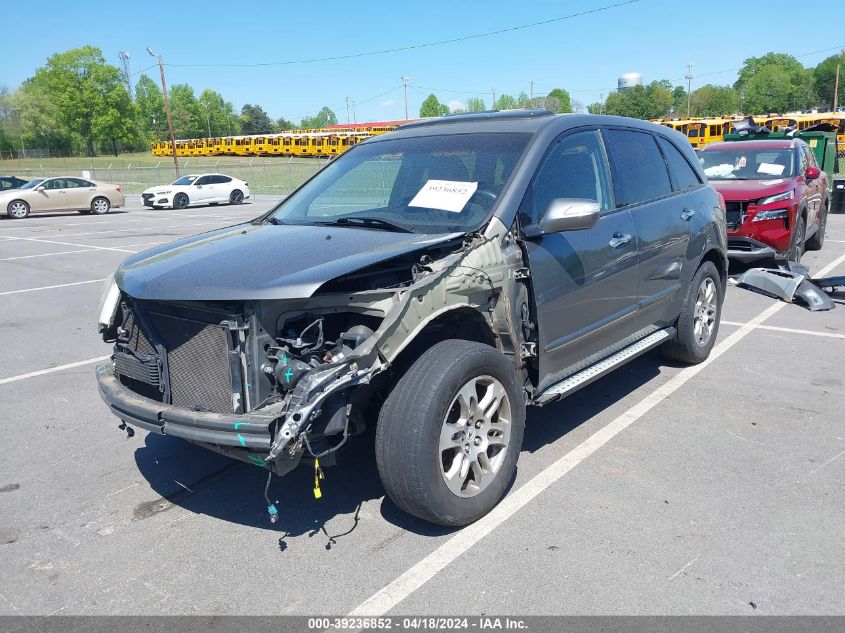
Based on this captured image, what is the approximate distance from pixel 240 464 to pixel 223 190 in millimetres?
28500

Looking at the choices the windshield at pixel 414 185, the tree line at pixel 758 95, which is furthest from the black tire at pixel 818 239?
the tree line at pixel 758 95

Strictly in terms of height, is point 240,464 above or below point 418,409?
below

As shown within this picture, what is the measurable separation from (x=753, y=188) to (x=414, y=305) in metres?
8.06

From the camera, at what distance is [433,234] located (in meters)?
3.66

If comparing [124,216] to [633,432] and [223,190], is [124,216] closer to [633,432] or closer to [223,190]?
[223,190]

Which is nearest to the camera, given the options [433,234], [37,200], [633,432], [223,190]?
[433,234]

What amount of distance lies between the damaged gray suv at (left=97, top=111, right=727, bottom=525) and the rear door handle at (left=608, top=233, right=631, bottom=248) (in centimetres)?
2

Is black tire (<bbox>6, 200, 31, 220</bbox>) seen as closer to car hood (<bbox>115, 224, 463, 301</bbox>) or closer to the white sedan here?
the white sedan

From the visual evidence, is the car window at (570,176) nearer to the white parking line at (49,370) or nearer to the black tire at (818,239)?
the white parking line at (49,370)

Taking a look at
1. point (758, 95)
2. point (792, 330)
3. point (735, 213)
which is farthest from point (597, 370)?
point (758, 95)

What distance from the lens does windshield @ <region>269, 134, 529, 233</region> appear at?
3.89 metres

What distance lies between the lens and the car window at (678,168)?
17.9 feet

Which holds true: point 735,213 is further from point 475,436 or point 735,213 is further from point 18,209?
point 18,209

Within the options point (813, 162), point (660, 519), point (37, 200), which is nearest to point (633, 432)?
point (660, 519)
